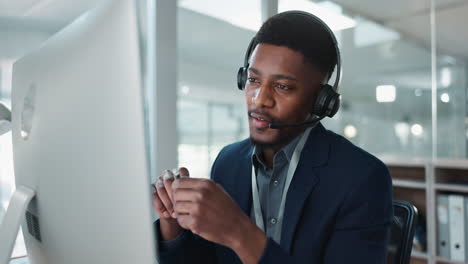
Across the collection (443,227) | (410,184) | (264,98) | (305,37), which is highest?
(305,37)

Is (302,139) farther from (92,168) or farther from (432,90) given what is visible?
(432,90)

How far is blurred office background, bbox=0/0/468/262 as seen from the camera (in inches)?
106

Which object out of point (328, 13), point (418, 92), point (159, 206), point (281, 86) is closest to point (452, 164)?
point (281, 86)

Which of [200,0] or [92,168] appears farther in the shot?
[200,0]

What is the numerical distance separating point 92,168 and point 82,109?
0.24ft

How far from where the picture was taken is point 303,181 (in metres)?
0.89

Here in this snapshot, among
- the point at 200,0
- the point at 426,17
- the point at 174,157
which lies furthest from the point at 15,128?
the point at 426,17

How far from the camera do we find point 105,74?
1.41ft

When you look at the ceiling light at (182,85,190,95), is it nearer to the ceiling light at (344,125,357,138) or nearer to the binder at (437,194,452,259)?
the binder at (437,194,452,259)

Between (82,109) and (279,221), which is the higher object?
(82,109)

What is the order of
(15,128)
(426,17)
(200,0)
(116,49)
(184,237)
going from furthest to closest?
(426,17) < (200,0) < (184,237) < (15,128) < (116,49)

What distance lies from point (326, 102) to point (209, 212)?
50 centimetres

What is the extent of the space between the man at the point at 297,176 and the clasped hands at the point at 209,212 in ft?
0.15

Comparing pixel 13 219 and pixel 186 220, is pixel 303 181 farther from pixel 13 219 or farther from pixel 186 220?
pixel 13 219
